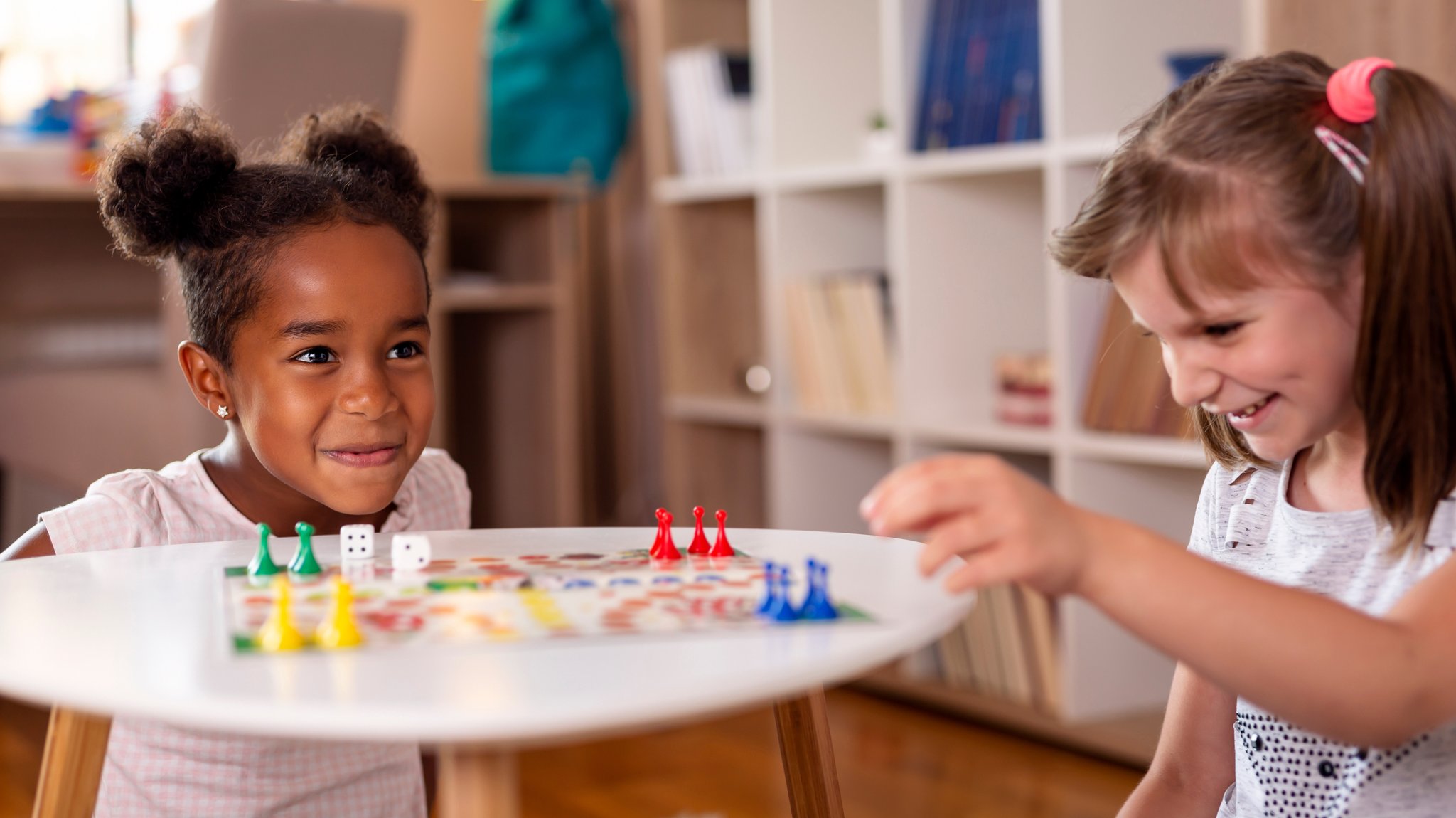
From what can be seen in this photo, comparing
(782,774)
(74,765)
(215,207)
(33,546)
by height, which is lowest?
(782,774)

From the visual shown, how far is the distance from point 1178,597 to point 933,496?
12cm

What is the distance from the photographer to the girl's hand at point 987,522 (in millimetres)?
654

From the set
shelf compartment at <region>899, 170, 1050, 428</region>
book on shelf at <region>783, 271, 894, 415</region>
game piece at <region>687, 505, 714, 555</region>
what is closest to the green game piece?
game piece at <region>687, 505, 714, 555</region>

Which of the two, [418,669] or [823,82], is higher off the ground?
[823,82]

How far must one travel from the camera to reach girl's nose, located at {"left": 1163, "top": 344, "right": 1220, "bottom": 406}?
0.80 metres

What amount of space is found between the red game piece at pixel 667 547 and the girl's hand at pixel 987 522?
9.4 inches

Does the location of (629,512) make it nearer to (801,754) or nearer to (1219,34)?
(1219,34)

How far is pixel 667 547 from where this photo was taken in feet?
2.91

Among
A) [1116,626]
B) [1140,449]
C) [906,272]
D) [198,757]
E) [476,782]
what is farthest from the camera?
[906,272]

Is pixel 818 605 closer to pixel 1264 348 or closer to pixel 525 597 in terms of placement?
pixel 525 597

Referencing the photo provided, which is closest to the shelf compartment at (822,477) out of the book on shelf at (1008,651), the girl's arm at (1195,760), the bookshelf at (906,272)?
the bookshelf at (906,272)

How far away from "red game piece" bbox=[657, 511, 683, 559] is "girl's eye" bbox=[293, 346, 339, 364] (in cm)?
35

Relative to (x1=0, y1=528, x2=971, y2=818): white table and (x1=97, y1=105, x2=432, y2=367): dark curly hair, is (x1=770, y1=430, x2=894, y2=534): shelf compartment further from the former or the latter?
(x1=0, y1=528, x2=971, y2=818): white table

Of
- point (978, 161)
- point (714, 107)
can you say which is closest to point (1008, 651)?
point (978, 161)
